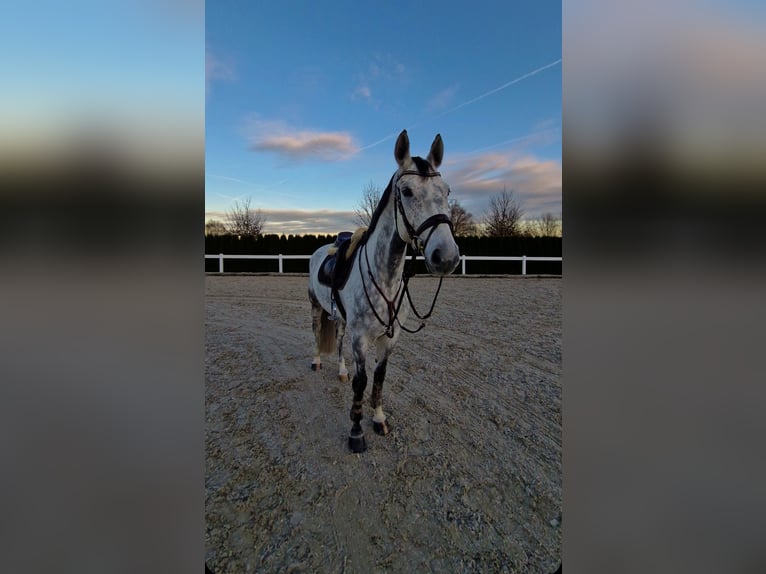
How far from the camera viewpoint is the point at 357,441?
2.29 m

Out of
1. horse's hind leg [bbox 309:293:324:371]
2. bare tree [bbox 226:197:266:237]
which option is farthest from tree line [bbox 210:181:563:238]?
horse's hind leg [bbox 309:293:324:371]

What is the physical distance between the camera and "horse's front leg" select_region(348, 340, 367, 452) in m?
2.29

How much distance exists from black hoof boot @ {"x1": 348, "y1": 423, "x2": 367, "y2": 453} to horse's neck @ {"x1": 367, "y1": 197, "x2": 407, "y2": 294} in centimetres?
100

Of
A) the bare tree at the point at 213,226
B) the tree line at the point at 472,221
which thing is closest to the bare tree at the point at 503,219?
the tree line at the point at 472,221

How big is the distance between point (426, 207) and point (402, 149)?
1.27 ft

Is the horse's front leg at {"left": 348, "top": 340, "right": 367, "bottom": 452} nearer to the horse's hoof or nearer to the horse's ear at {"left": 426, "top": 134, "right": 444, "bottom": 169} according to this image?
the horse's hoof

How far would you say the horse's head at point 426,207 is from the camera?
61.7 inches
